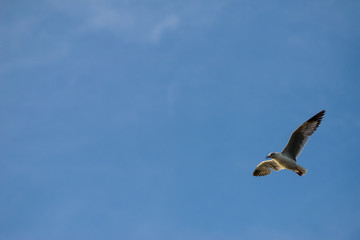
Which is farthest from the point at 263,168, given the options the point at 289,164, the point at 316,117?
the point at 316,117

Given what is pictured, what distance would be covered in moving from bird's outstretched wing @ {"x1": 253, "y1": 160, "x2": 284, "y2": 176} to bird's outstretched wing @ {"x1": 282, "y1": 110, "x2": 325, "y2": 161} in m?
1.74

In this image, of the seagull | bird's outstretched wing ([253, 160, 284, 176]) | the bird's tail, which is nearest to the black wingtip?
the seagull

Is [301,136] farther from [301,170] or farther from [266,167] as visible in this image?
[266,167]

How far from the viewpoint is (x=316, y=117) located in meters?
18.0

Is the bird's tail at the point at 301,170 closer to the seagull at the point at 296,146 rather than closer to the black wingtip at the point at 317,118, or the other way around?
the seagull at the point at 296,146

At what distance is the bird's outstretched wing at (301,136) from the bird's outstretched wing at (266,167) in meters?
1.74

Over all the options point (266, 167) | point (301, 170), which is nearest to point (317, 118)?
point (301, 170)

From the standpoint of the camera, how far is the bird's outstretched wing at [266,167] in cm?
2045

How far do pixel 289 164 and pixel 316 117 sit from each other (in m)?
2.47

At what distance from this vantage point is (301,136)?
18.3m

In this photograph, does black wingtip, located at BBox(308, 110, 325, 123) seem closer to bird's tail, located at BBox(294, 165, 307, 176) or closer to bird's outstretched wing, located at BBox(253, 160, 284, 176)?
bird's tail, located at BBox(294, 165, 307, 176)

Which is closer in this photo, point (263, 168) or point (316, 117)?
point (316, 117)

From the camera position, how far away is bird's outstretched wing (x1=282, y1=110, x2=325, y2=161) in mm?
18047

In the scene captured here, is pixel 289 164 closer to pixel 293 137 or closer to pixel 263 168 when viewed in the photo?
pixel 293 137
